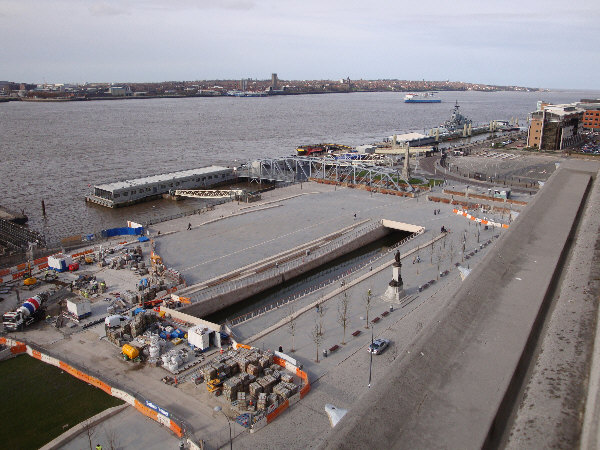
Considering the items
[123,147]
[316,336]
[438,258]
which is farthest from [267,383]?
[123,147]

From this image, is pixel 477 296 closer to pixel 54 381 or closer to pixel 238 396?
pixel 238 396

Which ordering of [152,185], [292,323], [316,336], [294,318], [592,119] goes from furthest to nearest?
[592,119] < [152,185] < [294,318] < [292,323] < [316,336]

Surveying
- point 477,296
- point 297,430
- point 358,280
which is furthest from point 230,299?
point 477,296

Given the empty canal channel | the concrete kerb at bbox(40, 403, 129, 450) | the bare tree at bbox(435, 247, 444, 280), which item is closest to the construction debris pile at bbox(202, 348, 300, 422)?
the concrete kerb at bbox(40, 403, 129, 450)

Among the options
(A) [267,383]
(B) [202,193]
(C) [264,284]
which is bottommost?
(C) [264,284]

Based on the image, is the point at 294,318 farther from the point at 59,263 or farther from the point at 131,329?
the point at 59,263

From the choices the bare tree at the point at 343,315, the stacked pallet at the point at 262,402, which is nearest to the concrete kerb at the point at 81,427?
the stacked pallet at the point at 262,402
